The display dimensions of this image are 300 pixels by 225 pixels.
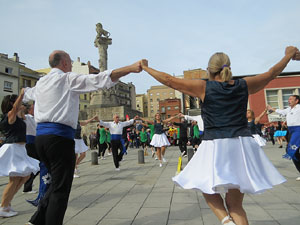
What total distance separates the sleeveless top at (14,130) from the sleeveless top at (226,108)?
3.75m

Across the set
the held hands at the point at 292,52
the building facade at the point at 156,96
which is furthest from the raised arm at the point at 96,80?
the building facade at the point at 156,96

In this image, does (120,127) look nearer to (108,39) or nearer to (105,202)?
(105,202)

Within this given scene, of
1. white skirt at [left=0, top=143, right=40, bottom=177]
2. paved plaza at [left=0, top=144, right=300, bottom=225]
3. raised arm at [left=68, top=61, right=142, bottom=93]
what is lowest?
paved plaza at [left=0, top=144, right=300, bottom=225]

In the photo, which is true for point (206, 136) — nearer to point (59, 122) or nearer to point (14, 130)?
point (59, 122)

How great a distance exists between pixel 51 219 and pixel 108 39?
29373 mm

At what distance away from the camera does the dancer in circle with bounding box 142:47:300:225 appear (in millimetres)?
2015

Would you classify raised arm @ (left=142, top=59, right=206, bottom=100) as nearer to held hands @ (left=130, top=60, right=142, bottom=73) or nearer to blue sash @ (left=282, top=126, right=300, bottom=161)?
held hands @ (left=130, top=60, right=142, bottom=73)

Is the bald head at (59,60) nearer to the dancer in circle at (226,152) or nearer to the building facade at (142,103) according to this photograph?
the dancer in circle at (226,152)

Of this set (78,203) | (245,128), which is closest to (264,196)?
(245,128)

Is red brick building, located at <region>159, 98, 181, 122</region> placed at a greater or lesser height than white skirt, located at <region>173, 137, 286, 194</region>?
greater

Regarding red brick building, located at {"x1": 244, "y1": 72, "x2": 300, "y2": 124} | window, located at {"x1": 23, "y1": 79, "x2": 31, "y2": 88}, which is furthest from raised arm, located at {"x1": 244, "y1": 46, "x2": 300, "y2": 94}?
window, located at {"x1": 23, "y1": 79, "x2": 31, "y2": 88}

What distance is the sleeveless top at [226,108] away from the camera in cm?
217

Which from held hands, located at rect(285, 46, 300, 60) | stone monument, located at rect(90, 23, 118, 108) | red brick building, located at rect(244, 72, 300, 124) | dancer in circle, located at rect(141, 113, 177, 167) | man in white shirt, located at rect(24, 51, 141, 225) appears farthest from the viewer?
red brick building, located at rect(244, 72, 300, 124)

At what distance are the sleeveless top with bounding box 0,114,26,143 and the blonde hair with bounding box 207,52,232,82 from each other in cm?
379
